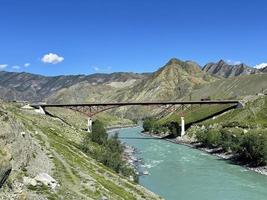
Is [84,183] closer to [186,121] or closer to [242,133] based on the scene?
[242,133]

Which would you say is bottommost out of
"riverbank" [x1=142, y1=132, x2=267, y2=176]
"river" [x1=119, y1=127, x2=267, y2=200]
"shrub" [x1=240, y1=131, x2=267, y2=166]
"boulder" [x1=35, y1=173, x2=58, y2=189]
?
"river" [x1=119, y1=127, x2=267, y2=200]

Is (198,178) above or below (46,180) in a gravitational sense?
below

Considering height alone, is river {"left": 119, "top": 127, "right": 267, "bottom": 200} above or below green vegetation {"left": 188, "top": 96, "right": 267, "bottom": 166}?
below

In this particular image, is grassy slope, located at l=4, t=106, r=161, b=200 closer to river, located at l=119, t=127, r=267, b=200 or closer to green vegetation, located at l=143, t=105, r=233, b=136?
river, located at l=119, t=127, r=267, b=200

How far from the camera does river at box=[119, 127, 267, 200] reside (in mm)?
65062

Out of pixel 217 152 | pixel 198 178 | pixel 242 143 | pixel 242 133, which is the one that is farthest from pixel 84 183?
pixel 242 133

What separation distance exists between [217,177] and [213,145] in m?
42.5

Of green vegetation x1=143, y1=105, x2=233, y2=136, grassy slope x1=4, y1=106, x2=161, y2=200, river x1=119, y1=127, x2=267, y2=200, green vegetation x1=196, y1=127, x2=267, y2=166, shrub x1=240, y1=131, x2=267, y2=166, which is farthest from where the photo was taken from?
green vegetation x1=143, y1=105, x2=233, y2=136

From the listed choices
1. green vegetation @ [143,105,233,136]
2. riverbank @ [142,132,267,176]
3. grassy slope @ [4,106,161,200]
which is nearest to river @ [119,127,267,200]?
riverbank @ [142,132,267,176]

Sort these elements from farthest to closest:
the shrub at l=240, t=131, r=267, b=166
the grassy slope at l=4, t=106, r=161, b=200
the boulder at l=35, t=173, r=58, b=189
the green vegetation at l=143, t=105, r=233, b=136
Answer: the green vegetation at l=143, t=105, r=233, b=136
the shrub at l=240, t=131, r=267, b=166
the grassy slope at l=4, t=106, r=161, b=200
the boulder at l=35, t=173, r=58, b=189

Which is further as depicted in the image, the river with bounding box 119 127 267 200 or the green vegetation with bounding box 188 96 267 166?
the green vegetation with bounding box 188 96 267 166

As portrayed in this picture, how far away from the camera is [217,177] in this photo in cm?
7944

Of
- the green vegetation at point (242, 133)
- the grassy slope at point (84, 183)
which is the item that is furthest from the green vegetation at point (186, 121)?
the grassy slope at point (84, 183)

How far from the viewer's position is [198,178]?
78500 millimetres
